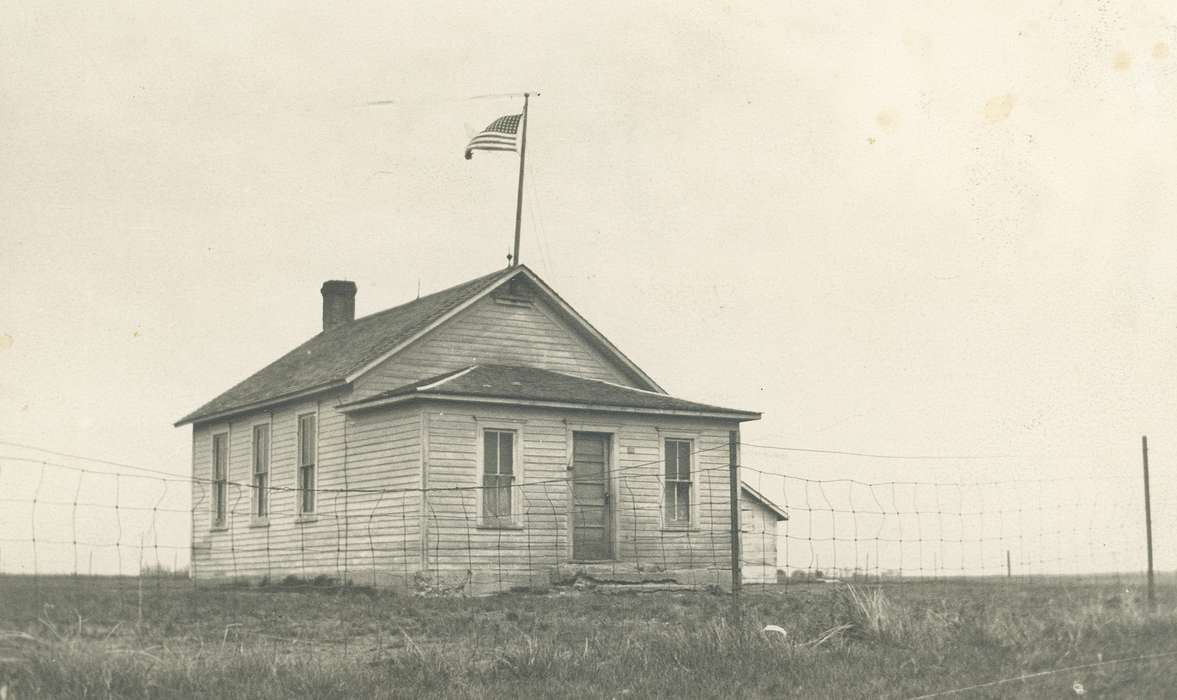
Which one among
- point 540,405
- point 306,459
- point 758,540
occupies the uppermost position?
point 540,405

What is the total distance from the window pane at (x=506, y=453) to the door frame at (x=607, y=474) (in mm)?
1010

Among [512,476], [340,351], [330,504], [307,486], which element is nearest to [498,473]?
[512,476]

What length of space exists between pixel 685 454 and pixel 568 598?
203 inches

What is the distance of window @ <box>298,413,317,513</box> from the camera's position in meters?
25.2

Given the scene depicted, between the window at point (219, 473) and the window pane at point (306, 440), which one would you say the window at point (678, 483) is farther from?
the window at point (219, 473)

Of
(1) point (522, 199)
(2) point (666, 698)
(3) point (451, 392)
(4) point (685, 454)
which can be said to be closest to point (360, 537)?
(3) point (451, 392)

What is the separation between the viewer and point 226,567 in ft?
A: 92.4

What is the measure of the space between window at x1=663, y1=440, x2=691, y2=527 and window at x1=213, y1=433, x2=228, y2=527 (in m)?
9.80

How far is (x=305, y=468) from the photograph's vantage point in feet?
83.6

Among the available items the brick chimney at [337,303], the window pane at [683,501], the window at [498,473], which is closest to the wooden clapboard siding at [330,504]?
the window at [498,473]

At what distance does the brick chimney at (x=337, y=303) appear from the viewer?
32.3 metres

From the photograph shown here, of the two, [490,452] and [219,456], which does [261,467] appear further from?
[490,452]

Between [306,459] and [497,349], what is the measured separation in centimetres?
410

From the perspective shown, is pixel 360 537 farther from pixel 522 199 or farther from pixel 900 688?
pixel 900 688
